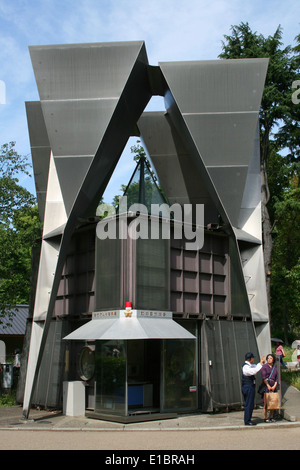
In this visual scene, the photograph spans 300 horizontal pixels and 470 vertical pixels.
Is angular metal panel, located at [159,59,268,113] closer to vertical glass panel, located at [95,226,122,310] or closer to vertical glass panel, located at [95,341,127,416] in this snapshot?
vertical glass panel, located at [95,226,122,310]

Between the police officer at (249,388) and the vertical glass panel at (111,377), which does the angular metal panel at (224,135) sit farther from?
the police officer at (249,388)

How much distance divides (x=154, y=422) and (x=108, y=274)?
15.0 feet

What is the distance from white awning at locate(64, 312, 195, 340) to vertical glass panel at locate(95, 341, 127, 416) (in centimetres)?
59

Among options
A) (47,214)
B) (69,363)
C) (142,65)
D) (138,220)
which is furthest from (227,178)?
(69,363)

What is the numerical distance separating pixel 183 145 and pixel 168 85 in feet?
16.4

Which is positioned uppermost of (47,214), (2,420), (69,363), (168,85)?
(168,85)

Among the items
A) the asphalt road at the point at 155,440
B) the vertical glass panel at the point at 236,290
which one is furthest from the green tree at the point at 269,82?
the asphalt road at the point at 155,440

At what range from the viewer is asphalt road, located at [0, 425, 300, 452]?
10.4 meters

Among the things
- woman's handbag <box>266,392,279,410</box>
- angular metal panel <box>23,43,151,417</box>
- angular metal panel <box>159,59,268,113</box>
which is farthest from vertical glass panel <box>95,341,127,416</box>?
angular metal panel <box>159,59,268,113</box>

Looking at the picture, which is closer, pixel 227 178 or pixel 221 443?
pixel 221 443

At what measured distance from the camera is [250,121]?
1708cm

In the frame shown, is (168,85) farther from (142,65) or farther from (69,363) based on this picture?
(69,363)

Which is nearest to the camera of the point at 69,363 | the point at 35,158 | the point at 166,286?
the point at 166,286

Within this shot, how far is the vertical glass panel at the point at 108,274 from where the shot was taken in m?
15.9
